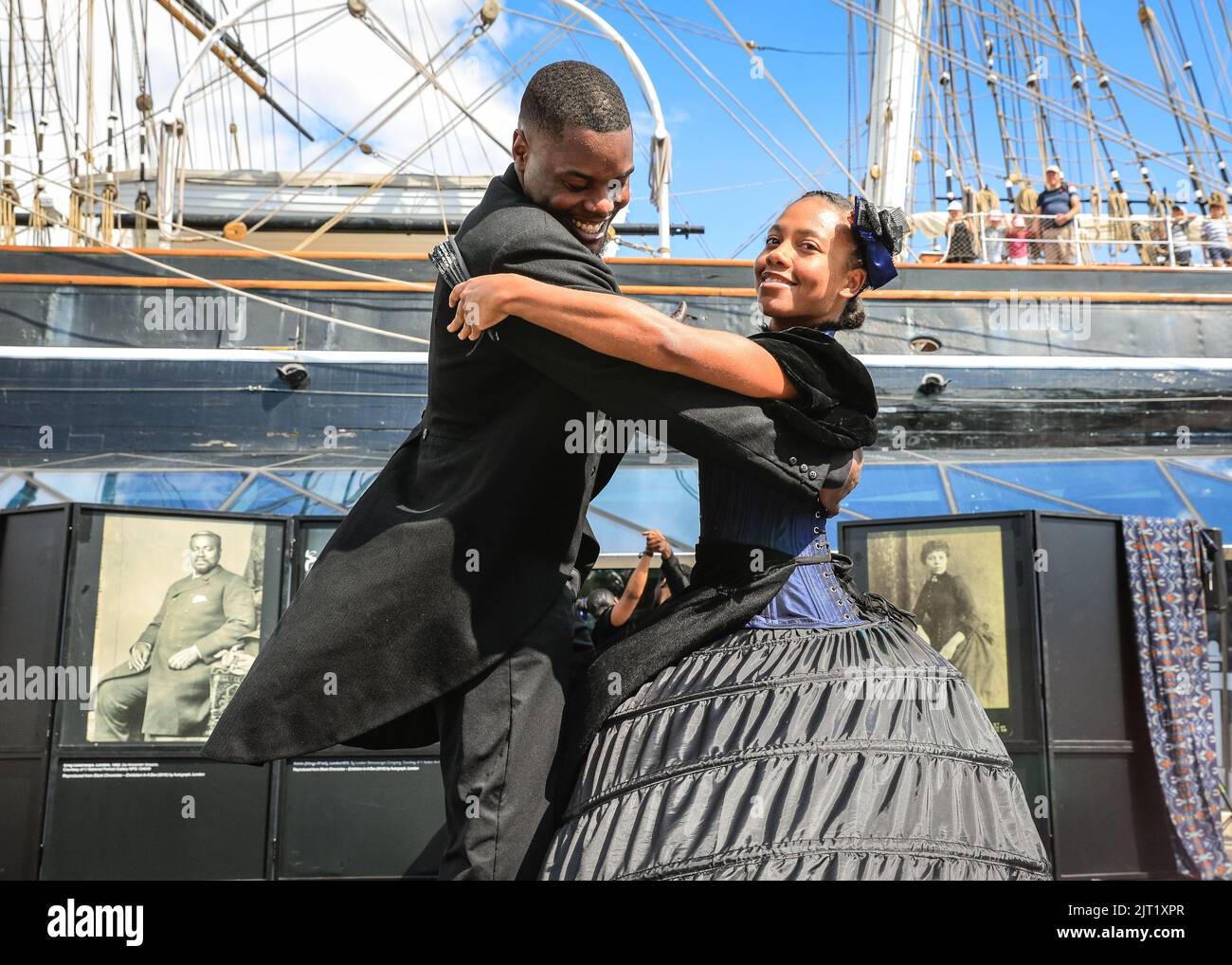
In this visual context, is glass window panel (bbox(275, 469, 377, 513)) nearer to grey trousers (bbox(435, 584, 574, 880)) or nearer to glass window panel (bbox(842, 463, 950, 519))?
glass window panel (bbox(842, 463, 950, 519))

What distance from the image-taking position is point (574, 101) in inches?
60.4

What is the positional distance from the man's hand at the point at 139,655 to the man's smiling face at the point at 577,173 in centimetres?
420

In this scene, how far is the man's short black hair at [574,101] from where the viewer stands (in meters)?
1.53

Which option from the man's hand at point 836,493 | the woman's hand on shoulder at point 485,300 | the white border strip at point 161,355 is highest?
the white border strip at point 161,355

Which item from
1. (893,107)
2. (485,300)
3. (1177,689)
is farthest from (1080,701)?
(893,107)

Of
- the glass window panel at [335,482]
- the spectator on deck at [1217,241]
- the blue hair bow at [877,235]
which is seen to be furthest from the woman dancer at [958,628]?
the spectator on deck at [1217,241]

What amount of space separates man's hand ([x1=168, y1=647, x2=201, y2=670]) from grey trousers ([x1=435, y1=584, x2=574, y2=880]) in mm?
3958

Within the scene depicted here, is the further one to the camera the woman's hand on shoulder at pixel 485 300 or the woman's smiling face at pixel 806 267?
the woman's smiling face at pixel 806 267

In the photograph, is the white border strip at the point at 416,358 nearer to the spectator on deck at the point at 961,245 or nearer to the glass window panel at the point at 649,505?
the spectator on deck at the point at 961,245

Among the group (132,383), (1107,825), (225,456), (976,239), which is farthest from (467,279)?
(976,239)

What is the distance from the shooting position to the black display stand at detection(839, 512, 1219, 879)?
5.34 metres

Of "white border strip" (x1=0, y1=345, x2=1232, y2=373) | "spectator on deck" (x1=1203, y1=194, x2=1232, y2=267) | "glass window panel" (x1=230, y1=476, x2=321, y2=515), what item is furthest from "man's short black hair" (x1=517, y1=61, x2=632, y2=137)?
"spectator on deck" (x1=1203, y1=194, x2=1232, y2=267)

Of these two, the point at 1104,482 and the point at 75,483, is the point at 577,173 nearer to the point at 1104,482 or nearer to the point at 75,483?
the point at 75,483
